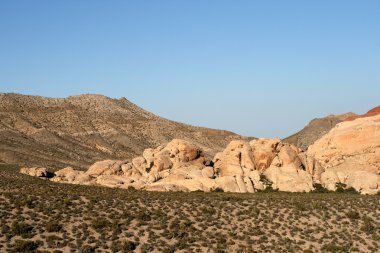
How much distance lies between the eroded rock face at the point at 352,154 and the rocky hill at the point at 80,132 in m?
60.5

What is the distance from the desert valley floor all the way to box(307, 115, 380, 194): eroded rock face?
497 inches

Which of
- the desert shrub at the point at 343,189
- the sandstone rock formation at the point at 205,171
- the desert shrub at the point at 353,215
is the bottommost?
the desert shrub at the point at 353,215

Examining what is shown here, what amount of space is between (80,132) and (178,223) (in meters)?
113

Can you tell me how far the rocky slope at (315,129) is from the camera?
131m

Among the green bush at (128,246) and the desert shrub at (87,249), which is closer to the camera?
the desert shrub at (87,249)

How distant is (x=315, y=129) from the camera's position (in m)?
138

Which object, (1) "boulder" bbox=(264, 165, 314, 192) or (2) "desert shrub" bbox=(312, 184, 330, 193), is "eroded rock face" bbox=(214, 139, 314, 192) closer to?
(1) "boulder" bbox=(264, 165, 314, 192)

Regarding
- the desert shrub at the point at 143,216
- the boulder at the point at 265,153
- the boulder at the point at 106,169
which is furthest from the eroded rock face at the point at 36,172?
the desert shrub at the point at 143,216

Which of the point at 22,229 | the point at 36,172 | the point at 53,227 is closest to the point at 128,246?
the point at 53,227

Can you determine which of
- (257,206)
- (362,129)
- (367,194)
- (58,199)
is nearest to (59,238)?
(58,199)

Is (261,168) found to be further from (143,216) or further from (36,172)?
(36,172)

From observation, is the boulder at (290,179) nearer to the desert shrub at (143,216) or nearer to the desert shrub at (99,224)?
the desert shrub at (143,216)

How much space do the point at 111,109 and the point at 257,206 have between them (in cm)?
14237

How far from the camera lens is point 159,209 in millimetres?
46594
